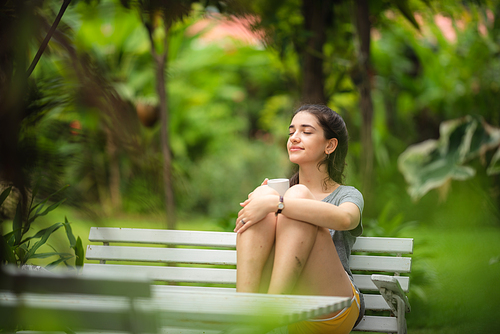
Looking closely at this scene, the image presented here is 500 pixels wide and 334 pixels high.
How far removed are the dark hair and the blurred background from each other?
0.29 m

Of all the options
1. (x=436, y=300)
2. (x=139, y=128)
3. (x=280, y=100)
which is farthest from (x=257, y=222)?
(x=280, y=100)

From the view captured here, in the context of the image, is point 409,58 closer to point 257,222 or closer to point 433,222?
point 433,222

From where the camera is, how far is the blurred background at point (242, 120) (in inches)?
26.1

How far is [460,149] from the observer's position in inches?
171

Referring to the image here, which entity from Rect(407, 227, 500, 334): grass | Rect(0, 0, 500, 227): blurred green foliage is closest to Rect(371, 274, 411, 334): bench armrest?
Rect(0, 0, 500, 227): blurred green foliage

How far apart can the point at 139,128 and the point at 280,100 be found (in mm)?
6318

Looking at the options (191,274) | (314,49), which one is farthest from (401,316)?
(314,49)

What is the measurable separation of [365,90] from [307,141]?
166cm

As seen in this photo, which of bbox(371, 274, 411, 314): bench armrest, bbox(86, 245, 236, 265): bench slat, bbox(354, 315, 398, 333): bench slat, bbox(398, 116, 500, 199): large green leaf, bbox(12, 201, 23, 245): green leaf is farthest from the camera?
bbox(398, 116, 500, 199): large green leaf

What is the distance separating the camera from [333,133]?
5.74 ft

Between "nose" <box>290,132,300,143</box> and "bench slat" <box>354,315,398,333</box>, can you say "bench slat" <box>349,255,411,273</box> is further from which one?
"nose" <box>290,132,300,143</box>

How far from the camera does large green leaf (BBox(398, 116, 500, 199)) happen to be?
4.23 metres

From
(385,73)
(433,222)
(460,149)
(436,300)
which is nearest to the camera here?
(436,300)

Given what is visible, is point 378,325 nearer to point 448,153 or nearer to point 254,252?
point 254,252
